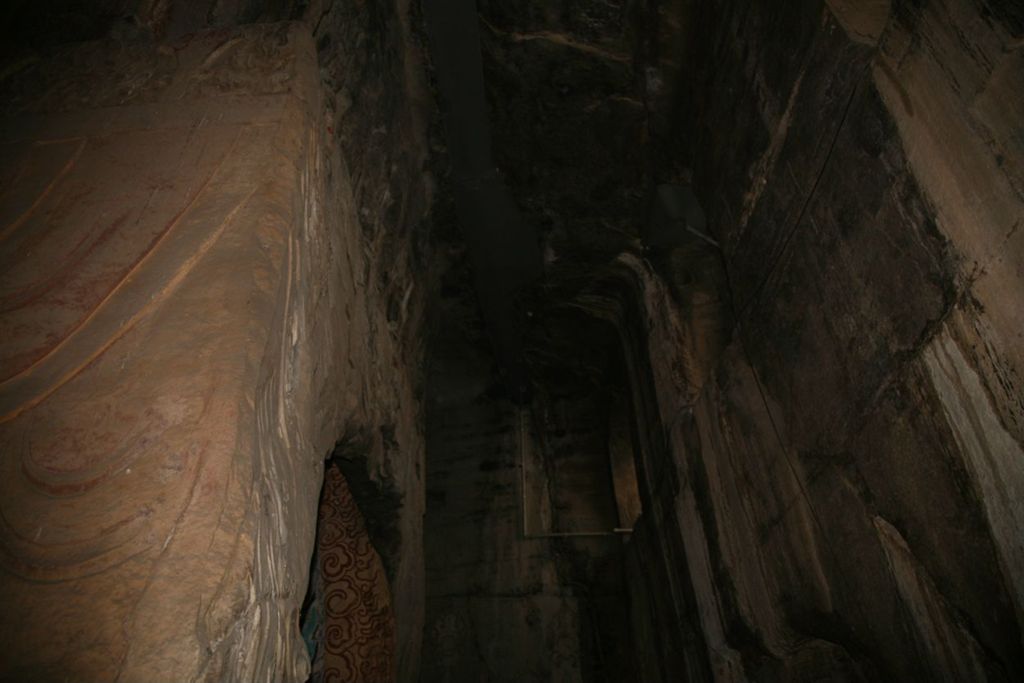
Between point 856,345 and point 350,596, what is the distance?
→ 2.50 meters

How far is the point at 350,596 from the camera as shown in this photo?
288 cm

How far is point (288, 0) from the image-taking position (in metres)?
2.37

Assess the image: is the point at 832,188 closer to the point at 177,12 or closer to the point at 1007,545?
the point at 1007,545

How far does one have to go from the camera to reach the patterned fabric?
2.77m

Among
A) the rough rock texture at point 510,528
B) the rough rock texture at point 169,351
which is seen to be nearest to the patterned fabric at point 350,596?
the rough rock texture at point 169,351

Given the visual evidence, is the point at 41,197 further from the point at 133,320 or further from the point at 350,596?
the point at 350,596

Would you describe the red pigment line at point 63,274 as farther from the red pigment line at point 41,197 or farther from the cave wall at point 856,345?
the cave wall at point 856,345

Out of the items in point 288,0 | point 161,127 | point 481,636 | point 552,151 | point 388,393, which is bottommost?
point 481,636

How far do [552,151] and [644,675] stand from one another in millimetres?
3785

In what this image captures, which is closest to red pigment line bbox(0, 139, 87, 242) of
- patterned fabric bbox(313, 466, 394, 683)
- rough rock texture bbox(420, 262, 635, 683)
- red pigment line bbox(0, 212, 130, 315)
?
red pigment line bbox(0, 212, 130, 315)

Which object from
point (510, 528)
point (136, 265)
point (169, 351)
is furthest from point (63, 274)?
point (510, 528)

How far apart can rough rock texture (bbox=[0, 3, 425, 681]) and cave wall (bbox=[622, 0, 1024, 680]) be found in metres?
1.64

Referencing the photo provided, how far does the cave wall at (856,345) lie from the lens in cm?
126

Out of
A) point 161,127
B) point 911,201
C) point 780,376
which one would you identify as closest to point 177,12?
point 161,127
